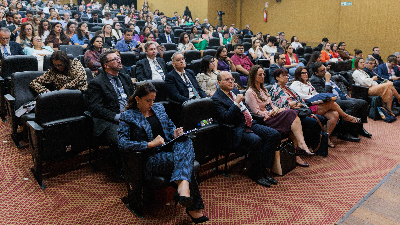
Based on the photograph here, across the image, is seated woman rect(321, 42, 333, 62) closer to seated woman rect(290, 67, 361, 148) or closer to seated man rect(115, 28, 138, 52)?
seated woman rect(290, 67, 361, 148)

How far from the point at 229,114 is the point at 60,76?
1664 millimetres

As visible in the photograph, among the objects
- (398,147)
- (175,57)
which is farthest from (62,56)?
(398,147)

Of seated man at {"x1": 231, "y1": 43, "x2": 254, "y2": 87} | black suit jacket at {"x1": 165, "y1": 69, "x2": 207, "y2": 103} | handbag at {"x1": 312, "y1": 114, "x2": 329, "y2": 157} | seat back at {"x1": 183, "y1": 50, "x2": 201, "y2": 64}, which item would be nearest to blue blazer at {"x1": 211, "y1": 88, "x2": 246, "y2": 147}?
black suit jacket at {"x1": 165, "y1": 69, "x2": 207, "y2": 103}

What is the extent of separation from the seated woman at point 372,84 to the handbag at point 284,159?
2.48 m

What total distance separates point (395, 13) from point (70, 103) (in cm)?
933

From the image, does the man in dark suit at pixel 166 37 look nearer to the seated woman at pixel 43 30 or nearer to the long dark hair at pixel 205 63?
the seated woman at pixel 43 30

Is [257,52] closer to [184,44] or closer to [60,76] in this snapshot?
[184,44]

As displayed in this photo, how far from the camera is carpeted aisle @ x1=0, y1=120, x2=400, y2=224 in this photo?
6.92 ft

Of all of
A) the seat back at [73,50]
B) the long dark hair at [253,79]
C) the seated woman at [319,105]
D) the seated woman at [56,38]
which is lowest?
the seated woman at [319,105]

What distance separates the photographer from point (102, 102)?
2600 mm

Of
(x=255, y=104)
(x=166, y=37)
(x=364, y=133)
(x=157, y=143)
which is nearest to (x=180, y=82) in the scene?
(x=255, y=104)

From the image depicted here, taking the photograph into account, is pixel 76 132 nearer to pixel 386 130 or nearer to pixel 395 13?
pixel 386 130

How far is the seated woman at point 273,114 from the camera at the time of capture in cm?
299

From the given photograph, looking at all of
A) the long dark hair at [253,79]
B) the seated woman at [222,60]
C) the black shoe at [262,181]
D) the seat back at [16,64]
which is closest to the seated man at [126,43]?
the seated woman at [222,60]
